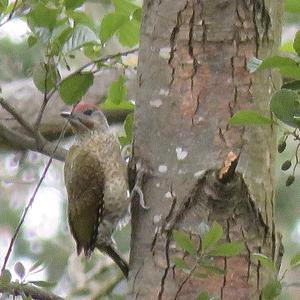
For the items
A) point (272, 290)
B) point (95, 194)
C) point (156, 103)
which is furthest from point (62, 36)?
point (272, 290)

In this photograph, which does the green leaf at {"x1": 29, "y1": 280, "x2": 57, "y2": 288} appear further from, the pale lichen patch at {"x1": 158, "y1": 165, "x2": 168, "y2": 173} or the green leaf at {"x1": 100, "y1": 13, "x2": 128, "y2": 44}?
the green leaf at {"x1": 100, "y1": 13, "x2": 128, "y2": 44}

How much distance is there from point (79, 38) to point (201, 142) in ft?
1.26

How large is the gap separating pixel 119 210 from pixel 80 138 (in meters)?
0.43

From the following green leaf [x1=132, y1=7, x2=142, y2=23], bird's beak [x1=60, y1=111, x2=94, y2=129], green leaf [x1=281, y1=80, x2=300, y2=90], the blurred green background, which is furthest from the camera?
the blurred green background

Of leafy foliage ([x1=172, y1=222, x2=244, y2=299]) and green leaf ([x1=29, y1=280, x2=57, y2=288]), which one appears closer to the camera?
leafy foliage ([x1=172, y1=222, x2=244, y2=299])

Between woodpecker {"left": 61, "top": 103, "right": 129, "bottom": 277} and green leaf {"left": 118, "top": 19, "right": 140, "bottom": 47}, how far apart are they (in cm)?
33

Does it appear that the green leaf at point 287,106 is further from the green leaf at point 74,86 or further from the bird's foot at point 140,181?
the green leaf at point 74,86

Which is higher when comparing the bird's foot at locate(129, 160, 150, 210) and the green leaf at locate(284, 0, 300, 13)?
the green leaf at locate(284, 0, 300, 13)

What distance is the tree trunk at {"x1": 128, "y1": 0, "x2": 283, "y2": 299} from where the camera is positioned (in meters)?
1.98

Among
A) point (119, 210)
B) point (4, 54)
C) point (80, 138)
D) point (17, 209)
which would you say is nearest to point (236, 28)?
point (119, 210)

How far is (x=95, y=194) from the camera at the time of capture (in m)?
2.64

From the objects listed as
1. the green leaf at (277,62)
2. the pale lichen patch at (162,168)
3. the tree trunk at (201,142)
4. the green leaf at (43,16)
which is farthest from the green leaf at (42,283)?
the green leaf at (277,62)

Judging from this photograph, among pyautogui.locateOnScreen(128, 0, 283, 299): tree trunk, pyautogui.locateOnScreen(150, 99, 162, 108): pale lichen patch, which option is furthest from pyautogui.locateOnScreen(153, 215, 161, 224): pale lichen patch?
pyautogui.locateOnScreen(150, 99, 162, 108): pale lichen patch

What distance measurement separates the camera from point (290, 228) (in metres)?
4.53
